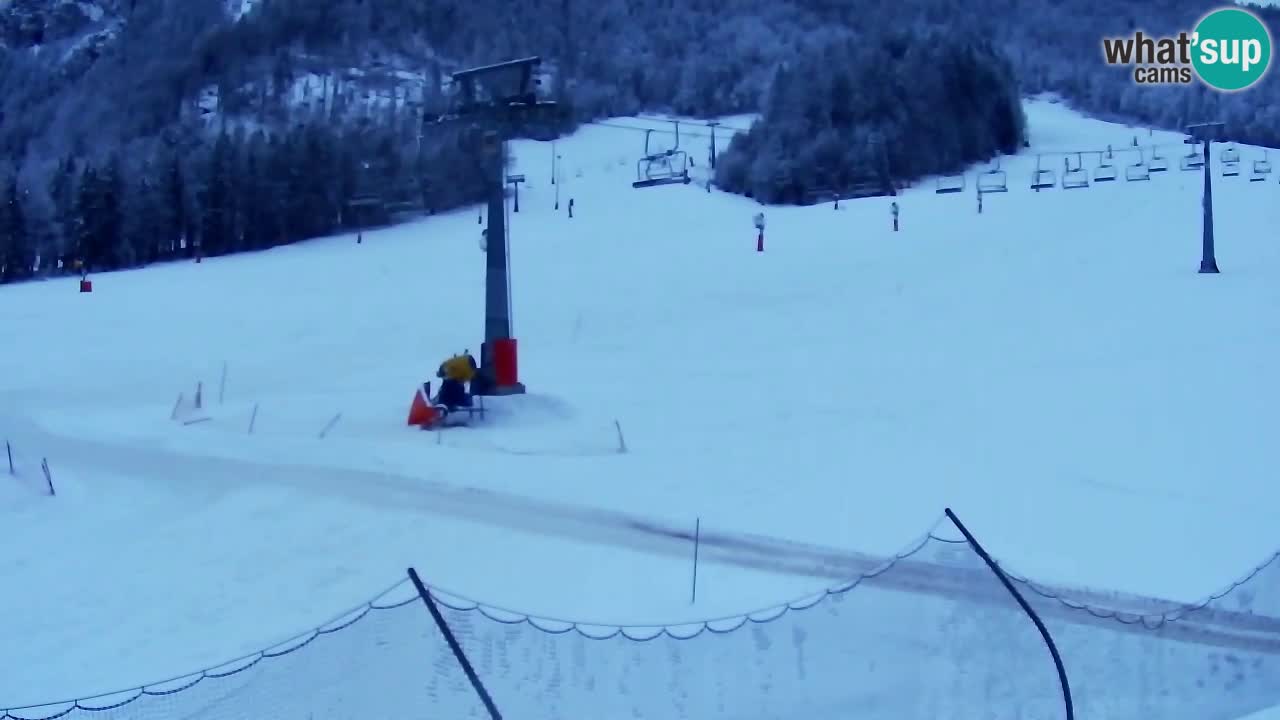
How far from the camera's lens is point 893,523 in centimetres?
986

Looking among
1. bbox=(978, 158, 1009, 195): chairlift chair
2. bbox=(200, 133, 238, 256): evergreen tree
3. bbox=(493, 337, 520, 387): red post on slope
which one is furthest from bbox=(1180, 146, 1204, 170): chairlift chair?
bbox=(493, 337, 520, 387): red post on slope

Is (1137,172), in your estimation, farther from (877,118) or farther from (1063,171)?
(877,118)

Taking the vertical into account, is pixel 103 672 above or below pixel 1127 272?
below

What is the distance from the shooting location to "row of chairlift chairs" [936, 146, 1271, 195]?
47656 mm

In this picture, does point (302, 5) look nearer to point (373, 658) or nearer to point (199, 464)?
point (199, 464)

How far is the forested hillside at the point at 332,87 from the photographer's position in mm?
48781

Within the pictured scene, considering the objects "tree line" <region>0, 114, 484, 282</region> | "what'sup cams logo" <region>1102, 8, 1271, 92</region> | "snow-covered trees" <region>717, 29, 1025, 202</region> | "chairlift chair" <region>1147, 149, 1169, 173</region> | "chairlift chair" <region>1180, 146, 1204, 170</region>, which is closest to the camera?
"what'sup cams logo" <region>1102, 8, 1271, 92</region>

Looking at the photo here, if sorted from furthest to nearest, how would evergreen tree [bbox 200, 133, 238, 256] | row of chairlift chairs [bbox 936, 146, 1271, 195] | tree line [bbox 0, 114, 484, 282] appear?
1. evergreen tree [bbox 200, 133, 238, 256]
2. row of chairlift chairs [bbox 936, 146, 1271, 195]
3. tree line [bbox 0, 114, 484, 282]

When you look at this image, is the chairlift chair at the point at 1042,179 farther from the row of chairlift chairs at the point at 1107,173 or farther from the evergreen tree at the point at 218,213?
the evergreen tree at the point at 218,213

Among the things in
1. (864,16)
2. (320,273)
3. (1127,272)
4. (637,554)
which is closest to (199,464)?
(637,554)

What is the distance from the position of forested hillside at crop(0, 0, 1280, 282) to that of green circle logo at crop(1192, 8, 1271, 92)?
1988 centimetres

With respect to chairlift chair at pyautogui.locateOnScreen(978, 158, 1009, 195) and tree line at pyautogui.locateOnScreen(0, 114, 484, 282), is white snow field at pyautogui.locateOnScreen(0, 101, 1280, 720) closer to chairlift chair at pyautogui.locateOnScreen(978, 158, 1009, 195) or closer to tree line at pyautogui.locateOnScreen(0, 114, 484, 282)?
tree line at pyautogui.locateOnScreen(0, 114, 484, 282)

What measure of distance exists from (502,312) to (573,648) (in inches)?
383

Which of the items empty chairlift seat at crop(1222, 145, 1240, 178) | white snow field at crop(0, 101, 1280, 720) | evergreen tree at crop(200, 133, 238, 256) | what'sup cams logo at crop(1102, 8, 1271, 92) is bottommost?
white snow field at crop(0, 101, 1280, 720)
